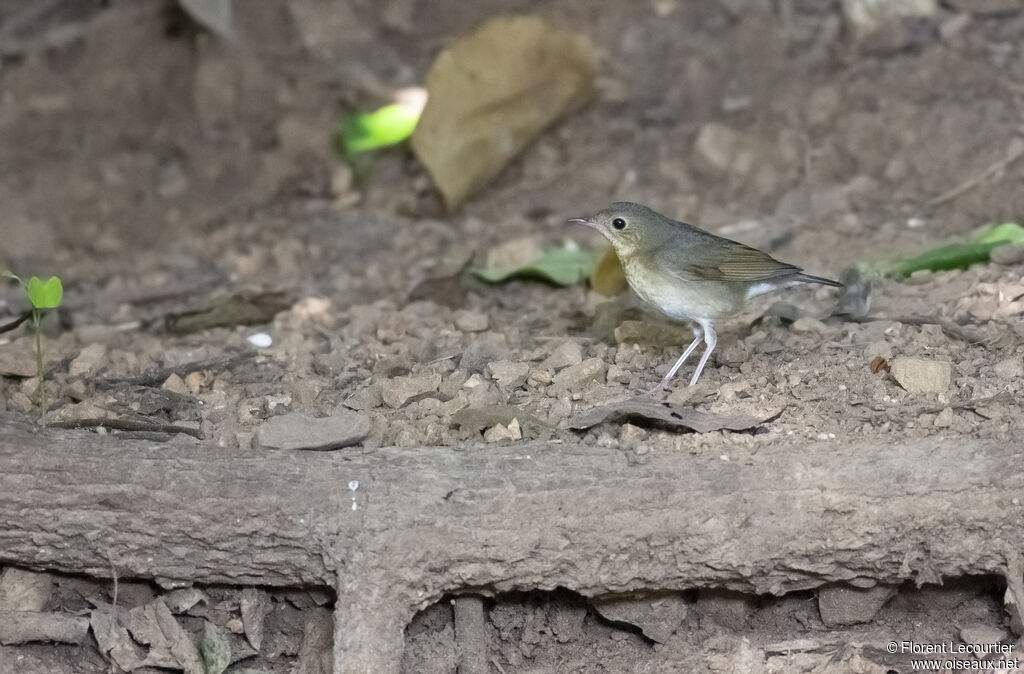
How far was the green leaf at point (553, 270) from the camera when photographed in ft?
19.4

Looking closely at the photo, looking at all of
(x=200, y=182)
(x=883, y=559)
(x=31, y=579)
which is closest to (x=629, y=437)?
(x=883, y=559)

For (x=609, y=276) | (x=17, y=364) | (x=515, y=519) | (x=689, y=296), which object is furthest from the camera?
(x=609, y=276)

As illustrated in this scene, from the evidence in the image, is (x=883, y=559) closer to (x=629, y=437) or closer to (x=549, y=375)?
(x=629, y=437)

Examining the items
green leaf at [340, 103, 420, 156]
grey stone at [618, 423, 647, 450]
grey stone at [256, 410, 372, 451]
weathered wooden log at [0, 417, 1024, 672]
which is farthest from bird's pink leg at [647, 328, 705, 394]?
green leaf at [340, 103, 420, 156]

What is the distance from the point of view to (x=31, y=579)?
3855 millimetres

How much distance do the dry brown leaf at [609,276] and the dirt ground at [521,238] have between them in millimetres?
117

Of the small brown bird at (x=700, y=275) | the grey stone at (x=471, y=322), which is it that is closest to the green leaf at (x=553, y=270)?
the grey stone at (x=471, y=322)

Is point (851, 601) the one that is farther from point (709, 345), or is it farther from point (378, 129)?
point (378, 129)

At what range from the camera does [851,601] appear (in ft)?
12.6

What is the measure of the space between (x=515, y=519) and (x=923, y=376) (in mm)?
1508

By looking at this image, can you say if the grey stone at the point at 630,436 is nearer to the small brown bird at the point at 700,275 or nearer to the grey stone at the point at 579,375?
the grey stone at the point at 579,375

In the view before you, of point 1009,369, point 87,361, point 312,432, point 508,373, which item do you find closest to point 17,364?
point 87,361

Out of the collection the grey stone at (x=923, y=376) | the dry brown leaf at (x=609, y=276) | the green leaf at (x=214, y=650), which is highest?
the dry brown leaf at (x=609, y=276)

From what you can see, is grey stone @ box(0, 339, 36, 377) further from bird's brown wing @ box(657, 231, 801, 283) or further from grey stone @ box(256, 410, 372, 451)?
bird's brown wing @ box(657, 231, 801, 283)
